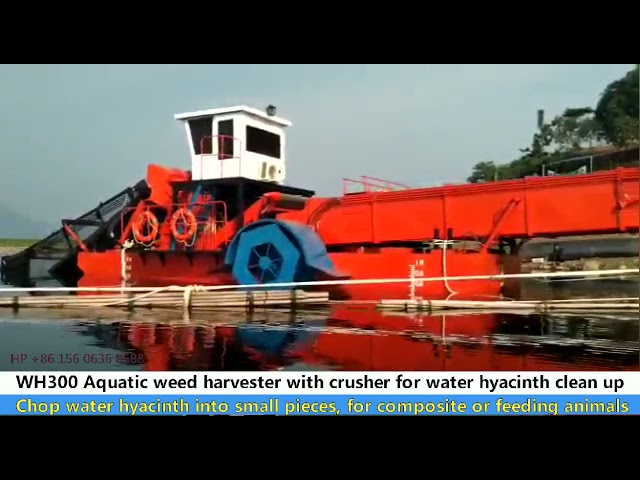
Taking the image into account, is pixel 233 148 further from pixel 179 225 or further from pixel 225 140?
pixel 179 225

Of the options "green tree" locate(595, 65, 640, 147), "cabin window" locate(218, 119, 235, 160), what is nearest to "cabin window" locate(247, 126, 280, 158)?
"cabin window" locate(218, 119, 235, 160)

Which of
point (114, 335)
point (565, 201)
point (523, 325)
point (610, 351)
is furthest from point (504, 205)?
point (114, 335)

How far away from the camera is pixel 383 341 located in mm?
4328

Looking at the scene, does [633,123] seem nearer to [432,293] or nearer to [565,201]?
[565,201]

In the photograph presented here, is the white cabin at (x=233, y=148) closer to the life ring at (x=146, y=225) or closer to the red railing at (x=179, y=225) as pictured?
the red railing at (x=179, y=225)

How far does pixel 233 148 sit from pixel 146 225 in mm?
1501

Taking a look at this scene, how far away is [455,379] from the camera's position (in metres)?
3.19

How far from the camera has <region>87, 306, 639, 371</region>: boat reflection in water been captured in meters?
3.62

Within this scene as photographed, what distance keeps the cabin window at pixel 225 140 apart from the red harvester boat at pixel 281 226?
0.02 metres

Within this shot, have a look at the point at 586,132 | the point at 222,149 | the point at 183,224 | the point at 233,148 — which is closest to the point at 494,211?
the point at 586,132

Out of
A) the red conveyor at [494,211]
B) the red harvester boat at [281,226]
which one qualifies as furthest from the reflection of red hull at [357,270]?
the red conveyor at [494,211]

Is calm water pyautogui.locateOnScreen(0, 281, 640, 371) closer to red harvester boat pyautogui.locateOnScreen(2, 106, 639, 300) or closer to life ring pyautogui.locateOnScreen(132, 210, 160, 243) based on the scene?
red harvester boat pyautogui.locateOnScreen(2, 106, 639, 300)

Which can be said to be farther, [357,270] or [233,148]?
[233,148]
